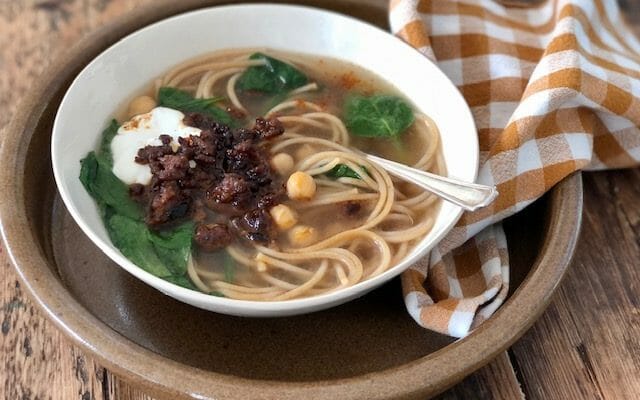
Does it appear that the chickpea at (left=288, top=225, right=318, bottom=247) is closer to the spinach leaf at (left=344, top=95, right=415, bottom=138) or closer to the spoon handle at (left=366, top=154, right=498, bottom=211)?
the spoon handle at (left=366, top=154, right=498, bottom=211)

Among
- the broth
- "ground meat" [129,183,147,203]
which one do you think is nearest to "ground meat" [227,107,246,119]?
the broth

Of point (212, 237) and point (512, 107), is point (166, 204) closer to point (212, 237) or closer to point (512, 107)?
point (212, 237)

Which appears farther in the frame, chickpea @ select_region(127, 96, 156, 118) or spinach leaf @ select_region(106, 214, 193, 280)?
chickpea @ select_region(127, 96, 156, 118)

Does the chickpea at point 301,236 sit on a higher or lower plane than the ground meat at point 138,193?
lower

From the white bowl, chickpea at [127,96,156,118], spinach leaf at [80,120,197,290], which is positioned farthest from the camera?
chickpea at [127,96,156,118]

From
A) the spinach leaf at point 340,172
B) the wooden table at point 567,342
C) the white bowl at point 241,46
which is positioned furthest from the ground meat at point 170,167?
the wooden table at point 567,342

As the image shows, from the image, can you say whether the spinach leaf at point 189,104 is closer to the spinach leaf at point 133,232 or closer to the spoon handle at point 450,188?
the spinach leaf at point 133,232

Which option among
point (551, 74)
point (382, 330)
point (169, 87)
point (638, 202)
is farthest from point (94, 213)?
point (638, 202)
